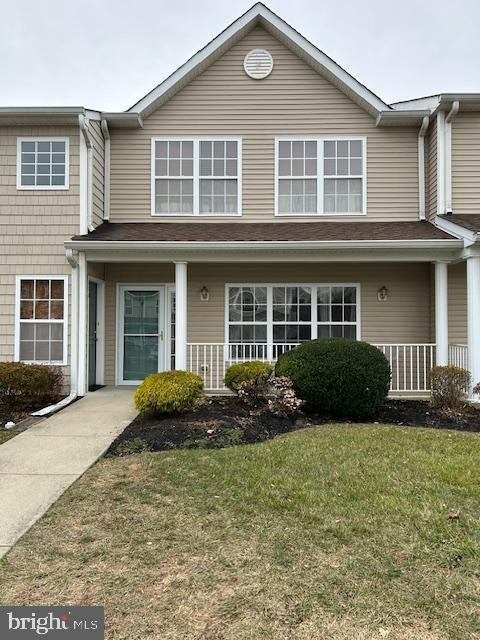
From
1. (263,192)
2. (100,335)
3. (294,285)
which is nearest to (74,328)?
(100,335)

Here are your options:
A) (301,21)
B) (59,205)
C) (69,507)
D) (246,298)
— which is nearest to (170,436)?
(69,507)

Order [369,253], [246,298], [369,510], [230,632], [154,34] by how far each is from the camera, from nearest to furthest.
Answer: [230,632]
[369,510]
[369,253]
[246,298]
[154,34]

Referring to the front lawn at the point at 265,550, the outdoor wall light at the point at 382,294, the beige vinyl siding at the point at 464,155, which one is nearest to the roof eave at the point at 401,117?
the beige vinyl siding at the point at 464,155

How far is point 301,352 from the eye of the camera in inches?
311

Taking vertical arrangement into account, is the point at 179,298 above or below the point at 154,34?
below

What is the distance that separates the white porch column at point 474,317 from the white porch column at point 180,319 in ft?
17.3

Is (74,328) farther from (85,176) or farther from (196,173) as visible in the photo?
(196,173)

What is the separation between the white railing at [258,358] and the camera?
9445mm

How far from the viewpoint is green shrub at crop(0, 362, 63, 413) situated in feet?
25.9

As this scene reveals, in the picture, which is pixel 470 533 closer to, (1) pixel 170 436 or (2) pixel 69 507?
(2) pixel 69 507

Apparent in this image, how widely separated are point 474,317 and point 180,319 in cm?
546

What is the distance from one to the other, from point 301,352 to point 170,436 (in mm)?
2796

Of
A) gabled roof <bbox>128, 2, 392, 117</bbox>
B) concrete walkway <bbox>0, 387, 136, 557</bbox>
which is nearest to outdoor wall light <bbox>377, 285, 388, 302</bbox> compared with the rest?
gabled roof <bbox>128, 2, 392, 117</bbox>

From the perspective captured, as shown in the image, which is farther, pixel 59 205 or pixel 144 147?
pixel 144 147
